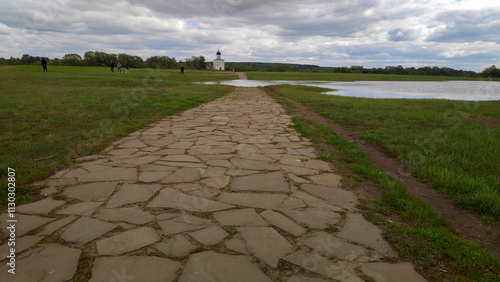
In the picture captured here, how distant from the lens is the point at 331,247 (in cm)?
208

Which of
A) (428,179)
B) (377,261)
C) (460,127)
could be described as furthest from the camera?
(460,127)

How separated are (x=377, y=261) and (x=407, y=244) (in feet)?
1.24

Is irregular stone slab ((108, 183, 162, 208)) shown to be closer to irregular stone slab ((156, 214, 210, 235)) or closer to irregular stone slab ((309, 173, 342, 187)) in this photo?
irregular stone slab ((156, 214, 210, 235))

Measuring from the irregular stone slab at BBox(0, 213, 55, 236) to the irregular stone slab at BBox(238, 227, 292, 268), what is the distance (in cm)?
156

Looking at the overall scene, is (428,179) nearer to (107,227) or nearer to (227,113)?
(107,227)

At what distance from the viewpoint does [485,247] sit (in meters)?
2.26

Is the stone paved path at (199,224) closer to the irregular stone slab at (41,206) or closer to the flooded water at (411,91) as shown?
the irregular stone slab at (41,206)

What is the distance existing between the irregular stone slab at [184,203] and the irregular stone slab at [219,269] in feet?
2.27

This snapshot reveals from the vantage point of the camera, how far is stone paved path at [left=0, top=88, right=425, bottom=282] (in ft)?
5.92

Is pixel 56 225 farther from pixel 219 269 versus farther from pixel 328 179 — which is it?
pixel 328 179

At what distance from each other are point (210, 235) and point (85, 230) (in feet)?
3.07

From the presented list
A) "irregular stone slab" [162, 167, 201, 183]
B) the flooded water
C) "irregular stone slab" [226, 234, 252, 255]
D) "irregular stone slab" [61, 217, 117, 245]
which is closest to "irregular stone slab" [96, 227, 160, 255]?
"irregular stone slab" [61, 217, 117, 245]

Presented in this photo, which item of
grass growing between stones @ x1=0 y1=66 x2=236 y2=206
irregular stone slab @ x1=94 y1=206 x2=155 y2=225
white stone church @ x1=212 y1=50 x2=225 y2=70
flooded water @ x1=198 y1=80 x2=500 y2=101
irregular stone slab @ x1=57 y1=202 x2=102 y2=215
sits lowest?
irregular stone slab @ x1=94 y1=206 x2=155 y2=225

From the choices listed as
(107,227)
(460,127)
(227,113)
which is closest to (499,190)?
(107,227)
